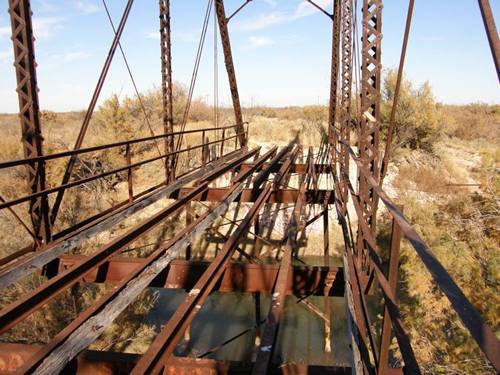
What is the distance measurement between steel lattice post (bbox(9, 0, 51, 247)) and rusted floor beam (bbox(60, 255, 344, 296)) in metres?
0.72

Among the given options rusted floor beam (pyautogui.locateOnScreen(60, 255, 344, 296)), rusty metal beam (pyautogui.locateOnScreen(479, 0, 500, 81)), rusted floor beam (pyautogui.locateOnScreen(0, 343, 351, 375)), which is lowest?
rusted floor beam (pyautogui.locateOnScreen(60, 255, 344, 296))

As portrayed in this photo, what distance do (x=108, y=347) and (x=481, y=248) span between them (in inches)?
506

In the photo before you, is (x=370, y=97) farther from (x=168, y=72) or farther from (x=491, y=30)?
(x=168, y=72)

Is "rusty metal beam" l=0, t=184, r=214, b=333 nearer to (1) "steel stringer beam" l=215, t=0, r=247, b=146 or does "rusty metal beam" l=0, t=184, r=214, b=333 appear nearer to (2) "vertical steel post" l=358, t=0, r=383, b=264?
(2) "vertical steel post" l=358, t=0, r=383, b=264

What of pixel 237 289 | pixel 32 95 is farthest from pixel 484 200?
pixel 32 95

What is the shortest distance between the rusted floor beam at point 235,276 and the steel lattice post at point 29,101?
72cm

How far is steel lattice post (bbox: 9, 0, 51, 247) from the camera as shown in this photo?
4637 millimetres

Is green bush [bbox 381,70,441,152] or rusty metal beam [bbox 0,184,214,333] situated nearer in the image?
rusty metal beam [bbox 0,184,214,333]

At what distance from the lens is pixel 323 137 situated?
24281 mm

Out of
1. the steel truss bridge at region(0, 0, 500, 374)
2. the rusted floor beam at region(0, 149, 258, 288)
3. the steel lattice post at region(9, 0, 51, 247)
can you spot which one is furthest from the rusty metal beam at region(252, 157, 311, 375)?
the steel lattice post at region(9, 0, 51, 247)

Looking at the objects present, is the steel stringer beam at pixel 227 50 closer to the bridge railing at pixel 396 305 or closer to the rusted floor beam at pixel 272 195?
the rusted floor beam at pixel 272 195

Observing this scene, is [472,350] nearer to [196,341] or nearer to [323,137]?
[196,341]

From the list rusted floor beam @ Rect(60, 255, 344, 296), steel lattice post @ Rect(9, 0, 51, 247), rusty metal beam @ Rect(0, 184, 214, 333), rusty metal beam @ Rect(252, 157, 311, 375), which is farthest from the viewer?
rusted floor beam @ Rect(60, 255, 344, 296)

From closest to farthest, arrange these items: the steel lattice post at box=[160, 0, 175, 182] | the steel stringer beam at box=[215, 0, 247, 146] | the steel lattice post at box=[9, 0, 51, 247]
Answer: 1. the steel lattice post at box=[9, 0, 51, 247]
2. the steel lattice post at box=[160, 0, 175, 182]
3. the steel stringer beam at box=[215, 0, 247, 146]
